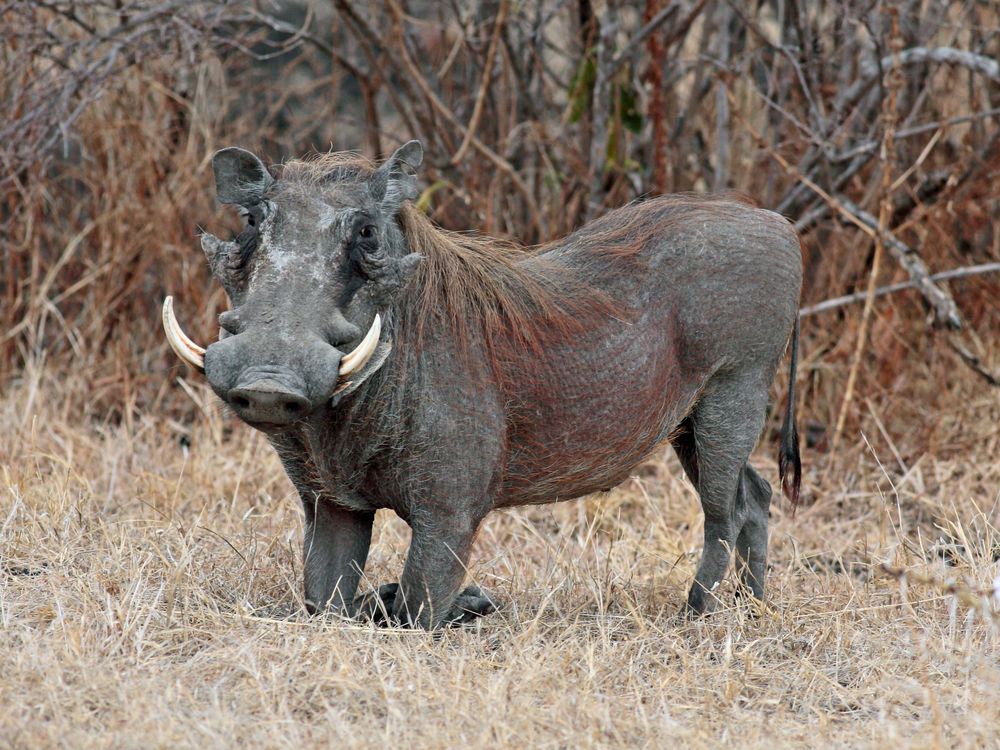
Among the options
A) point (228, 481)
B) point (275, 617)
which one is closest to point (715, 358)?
point (275, 617)

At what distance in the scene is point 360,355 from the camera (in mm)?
2725

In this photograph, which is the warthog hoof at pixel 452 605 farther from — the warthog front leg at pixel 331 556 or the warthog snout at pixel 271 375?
the warthog snout at pixel 271 375

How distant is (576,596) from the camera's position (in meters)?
3.55

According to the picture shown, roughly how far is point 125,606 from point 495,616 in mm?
904

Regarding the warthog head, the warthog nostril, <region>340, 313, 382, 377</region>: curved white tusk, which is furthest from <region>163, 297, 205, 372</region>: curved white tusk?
<region>340, 313, 382, 377</region>: curved white tusk

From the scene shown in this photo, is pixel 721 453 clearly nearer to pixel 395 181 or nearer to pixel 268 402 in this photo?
pixel 395 181

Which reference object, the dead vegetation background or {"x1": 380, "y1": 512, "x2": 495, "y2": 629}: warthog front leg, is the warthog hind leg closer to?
the dead vegetation background

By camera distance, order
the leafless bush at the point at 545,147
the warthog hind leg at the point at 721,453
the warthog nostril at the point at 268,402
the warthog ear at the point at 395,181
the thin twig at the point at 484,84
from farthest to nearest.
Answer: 1. the leafless bush at the point at 545,147
2. the thin twig at the point at 484,84
3. the warthog hind leg at the point at 721,453
4. the warthog ear at the point at 395,181
5. the warthog nostril at the point at 268,402

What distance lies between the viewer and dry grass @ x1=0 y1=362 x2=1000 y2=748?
259 cm

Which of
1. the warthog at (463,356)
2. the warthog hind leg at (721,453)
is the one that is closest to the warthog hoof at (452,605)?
the warthog at (463,356)

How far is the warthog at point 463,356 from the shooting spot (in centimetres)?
281

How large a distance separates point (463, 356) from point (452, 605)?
643mm

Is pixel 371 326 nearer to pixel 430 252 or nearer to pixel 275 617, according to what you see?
pixel 430 252

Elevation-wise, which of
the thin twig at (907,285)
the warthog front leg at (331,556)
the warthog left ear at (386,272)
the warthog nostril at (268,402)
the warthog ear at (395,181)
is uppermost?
the warthog ear at (395,181)
